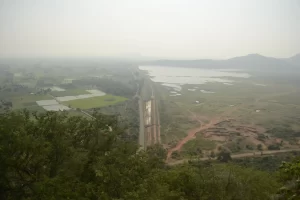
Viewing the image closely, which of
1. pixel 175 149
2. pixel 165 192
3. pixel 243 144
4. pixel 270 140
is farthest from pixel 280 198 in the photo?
pixel 270 140

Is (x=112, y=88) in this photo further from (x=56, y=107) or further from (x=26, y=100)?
(x=56, y=107)

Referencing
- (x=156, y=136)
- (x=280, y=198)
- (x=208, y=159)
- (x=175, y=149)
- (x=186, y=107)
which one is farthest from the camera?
(x=186, y=107)

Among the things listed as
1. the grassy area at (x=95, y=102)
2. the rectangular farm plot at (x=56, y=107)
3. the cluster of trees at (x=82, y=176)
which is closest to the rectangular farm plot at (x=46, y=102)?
the rectangular farm plot at (x=56, y=107)

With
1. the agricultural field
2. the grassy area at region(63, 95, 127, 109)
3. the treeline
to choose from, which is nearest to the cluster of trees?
the agricultural field

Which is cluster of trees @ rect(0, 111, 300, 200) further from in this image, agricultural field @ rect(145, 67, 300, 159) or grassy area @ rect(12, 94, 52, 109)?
grassy area @ rect(12, 94, 52, 109)

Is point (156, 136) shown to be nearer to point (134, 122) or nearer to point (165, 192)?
point (134, 122)

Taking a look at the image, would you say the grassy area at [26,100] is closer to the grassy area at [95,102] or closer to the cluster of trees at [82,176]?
the grassy area at [95,102]
